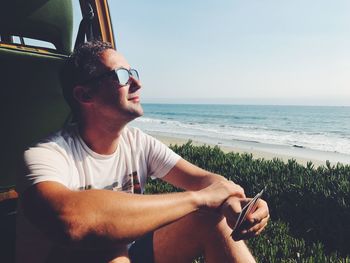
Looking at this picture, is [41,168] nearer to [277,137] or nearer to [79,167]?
[79,167]

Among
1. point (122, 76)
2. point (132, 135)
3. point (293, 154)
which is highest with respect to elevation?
point (122, 76)

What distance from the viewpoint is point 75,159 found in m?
2.07

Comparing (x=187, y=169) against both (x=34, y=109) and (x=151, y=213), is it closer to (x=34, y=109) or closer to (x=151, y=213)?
(x=151, y=213)

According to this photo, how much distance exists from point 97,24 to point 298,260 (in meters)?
3.08

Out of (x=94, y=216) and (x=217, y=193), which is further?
(x=217, y=193)

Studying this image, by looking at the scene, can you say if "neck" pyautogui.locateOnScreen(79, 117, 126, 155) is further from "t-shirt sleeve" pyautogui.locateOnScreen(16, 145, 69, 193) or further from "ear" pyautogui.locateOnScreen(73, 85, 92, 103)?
"t-shirt sleeve" pyautogui.locateOnScreen(16, 145, 69, 193)

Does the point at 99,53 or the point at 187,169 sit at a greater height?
the point at 99,53

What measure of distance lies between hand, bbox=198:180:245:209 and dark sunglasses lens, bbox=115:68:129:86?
95cm

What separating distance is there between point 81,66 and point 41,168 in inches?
37.6

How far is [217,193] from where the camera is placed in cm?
220

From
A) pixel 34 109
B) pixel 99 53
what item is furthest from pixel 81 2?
pixel 34 109

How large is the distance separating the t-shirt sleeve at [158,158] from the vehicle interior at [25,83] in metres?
0.73

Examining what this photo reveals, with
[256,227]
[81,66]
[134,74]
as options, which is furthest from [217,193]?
[81,66]

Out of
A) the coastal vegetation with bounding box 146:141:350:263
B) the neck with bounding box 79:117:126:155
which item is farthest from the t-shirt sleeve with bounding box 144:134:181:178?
the coastal vegetation with bounding box 146:141:350:263
